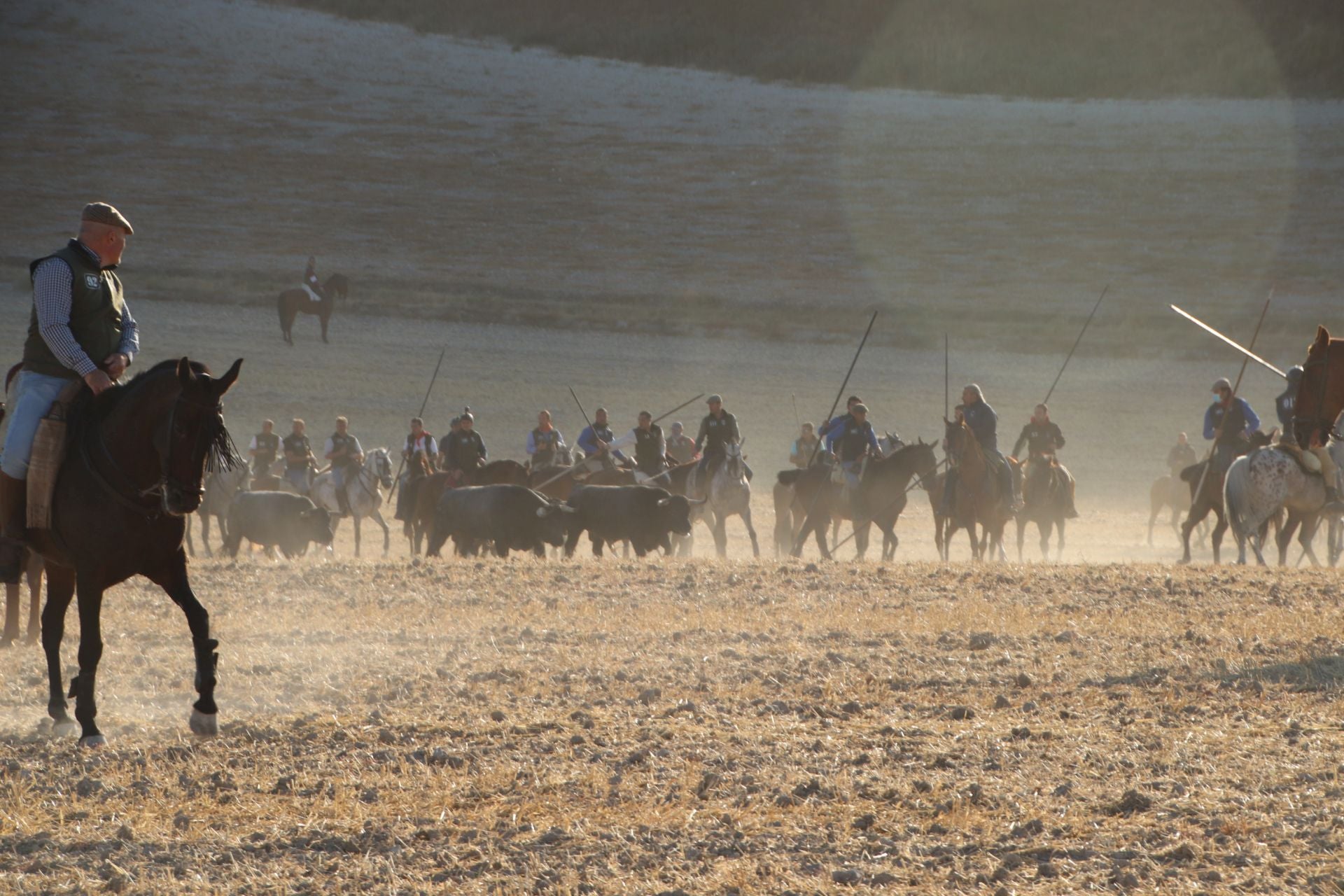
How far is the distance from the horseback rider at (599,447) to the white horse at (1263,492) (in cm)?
861

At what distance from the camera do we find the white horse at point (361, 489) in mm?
24594

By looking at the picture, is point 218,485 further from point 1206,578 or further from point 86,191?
point 86,191

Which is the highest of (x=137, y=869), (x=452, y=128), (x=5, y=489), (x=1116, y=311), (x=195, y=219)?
(x=452, y=128)

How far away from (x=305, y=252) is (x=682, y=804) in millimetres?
56319

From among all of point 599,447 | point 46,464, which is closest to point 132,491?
point 46,464

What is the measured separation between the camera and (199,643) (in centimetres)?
744

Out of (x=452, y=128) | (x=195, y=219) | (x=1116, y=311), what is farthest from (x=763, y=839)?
(x=452, y=128)

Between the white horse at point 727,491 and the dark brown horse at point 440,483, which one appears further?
the dark brown horse at point 440,483

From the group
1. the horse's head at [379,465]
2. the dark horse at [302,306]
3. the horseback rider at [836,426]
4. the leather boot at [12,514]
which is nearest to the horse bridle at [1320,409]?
the leather boot at [12,514]

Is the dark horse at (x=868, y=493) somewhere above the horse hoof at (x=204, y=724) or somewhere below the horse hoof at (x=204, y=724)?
above

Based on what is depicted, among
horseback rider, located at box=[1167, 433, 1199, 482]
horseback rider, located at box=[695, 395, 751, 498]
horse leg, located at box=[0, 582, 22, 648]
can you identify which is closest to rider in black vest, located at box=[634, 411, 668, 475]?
horseback rider, located at box=[695, 395, 751, 498]

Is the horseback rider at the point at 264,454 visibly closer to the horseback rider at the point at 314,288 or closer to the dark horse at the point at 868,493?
the dark horse at the point at 868,493

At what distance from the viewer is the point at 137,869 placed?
531cm

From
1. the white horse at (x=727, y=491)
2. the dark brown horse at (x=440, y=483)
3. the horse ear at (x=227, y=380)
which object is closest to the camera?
the horse ear at (x=227, y=380)
